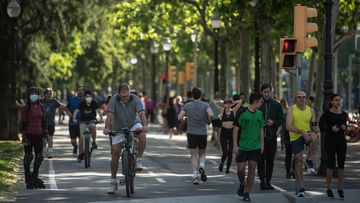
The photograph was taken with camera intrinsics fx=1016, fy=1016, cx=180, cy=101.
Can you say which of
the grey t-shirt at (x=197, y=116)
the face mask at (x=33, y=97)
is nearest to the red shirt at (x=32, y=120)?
the face mask at (x=33, y=97)

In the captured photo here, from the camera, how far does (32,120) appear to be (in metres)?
17.4

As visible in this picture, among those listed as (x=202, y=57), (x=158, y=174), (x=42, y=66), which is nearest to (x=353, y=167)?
(x=158, y=174)

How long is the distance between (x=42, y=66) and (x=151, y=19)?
5.30 metres

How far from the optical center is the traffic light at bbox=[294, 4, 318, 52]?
18.5m

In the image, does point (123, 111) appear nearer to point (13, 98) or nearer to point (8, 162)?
point (8, 162)

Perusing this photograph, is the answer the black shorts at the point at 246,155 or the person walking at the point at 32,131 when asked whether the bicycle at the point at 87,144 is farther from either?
the black shorts at the point at 246,155

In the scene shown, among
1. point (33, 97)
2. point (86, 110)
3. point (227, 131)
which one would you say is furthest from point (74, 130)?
point (33, 97)

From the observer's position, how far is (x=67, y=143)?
116 ft

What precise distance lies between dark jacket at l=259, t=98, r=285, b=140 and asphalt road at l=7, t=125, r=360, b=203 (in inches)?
38.8

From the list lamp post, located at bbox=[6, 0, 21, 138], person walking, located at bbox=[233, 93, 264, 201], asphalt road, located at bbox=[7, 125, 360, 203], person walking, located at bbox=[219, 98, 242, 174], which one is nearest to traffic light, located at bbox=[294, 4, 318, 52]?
asphalt road, located at bbox=[7, 125, 360, 203]

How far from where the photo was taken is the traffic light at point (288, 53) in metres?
18.9

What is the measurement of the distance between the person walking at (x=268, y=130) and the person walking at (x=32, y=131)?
3792 mm

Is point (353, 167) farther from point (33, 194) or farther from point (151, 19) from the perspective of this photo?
point (151, 19)

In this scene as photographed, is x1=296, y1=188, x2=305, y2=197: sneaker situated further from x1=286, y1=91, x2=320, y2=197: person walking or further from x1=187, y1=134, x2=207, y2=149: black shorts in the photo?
x1=187, y1=134, x2=207, y2=149: black shorts
